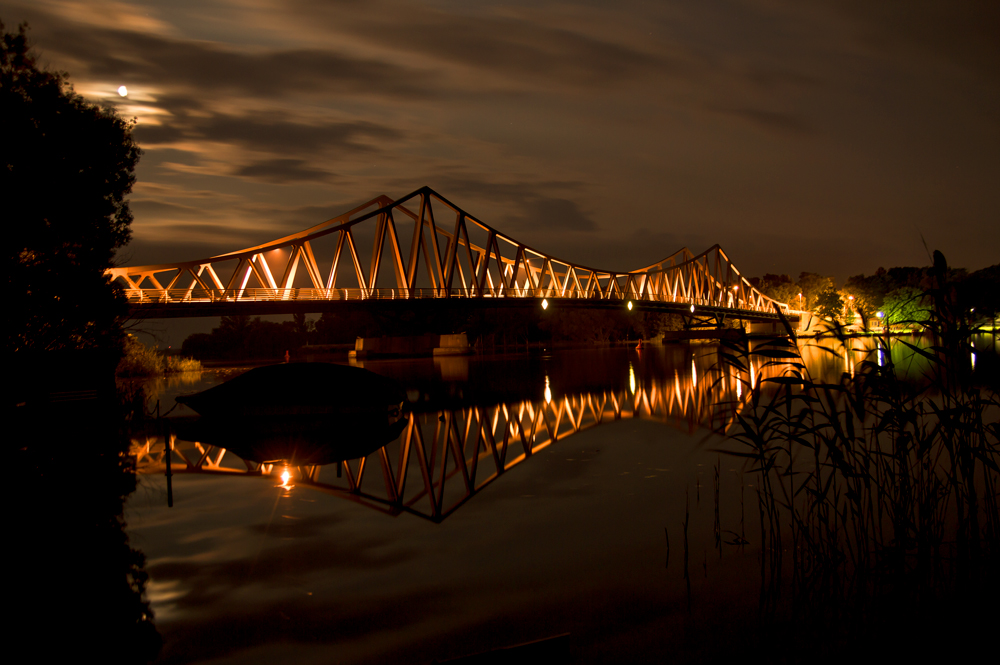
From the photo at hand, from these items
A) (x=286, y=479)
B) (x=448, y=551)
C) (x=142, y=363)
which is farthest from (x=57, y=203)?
(x=142, y=363)

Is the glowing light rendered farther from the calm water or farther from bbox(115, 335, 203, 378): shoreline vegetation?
bbox(115, 335, 203, 378): shoreline vegetation

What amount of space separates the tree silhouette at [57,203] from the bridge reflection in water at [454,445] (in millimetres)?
5604

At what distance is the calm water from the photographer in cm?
514

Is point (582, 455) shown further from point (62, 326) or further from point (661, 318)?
point (661, 318)

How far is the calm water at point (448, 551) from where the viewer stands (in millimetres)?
5145

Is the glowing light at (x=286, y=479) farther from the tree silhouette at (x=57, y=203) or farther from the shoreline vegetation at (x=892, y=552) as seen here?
the tree silhouette at (x=57, y=203)

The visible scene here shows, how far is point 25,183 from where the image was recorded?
1823 centimetres

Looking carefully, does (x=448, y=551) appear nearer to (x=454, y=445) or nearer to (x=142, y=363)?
(x=454, y=445)

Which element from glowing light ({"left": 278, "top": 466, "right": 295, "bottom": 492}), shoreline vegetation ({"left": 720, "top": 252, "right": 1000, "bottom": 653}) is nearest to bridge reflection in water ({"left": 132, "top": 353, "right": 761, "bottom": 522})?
glowing light ({"left": 278, "top": 466, "right": 295, "bottom": 492})

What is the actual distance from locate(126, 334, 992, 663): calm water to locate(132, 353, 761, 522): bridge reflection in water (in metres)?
0.08

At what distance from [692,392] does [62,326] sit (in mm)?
19739

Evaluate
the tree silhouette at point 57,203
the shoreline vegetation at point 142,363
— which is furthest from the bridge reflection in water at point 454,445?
the shoreline vegetation at point 142,363

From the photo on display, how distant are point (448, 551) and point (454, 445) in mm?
7004

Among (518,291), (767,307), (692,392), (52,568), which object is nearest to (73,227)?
(52,568)
